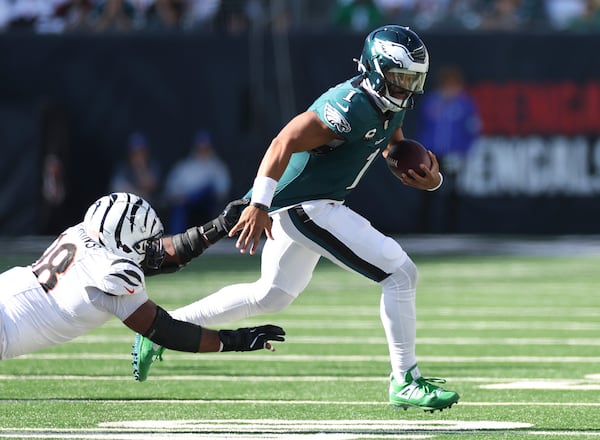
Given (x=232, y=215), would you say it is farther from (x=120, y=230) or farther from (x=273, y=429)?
(x=273, y=429)

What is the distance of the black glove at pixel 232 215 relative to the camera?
655cm

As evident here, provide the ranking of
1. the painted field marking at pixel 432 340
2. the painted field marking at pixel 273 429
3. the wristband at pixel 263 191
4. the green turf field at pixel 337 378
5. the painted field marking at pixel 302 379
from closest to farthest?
1. the painted field marking at pixel 273 429
2. the green turf field at pixel 337 378
3. the wristband at pixel 263 191
4. the painted field marking at pixel 302 379
5. the painted field marking at pixel 432 340

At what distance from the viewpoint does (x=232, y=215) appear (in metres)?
6.55

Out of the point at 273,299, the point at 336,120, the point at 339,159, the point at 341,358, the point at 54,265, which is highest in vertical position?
the point at 336,120

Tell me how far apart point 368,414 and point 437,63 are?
1267 centimetres

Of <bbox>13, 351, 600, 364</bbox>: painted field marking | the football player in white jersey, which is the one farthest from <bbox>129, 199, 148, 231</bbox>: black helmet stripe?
<bbox>13, 351, 600, 364</bbox>: painted field marking

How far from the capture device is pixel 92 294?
5.69 meters

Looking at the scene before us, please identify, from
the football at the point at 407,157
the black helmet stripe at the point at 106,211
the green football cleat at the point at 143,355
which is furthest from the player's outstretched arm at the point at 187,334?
the football at the point at 407,157

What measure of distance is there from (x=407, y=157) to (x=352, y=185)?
1.19 ft

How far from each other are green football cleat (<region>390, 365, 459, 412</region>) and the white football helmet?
3.98 ft

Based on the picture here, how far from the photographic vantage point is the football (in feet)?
22.1

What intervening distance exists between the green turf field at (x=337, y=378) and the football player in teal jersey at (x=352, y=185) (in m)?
0.30

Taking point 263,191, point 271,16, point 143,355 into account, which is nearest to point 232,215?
point 263,191

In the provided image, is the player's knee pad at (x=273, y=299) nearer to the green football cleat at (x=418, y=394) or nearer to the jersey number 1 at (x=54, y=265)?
the green football cleat at (x=418, y=394)
